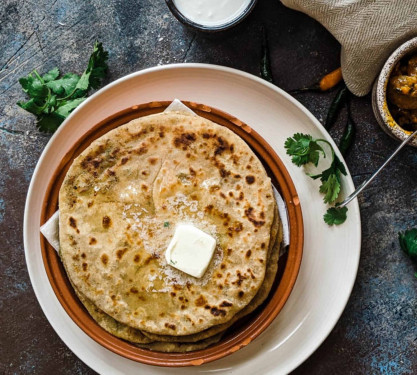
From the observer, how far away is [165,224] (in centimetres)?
247

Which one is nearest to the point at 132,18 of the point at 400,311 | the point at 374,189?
the point at 374,189

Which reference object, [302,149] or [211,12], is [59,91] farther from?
[302,149]

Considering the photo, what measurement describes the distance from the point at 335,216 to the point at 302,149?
39 centimetres

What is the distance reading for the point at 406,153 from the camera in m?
3.11

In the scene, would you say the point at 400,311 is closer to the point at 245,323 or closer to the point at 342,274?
the point at 342,274

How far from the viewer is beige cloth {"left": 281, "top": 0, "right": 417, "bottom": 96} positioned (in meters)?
2.73

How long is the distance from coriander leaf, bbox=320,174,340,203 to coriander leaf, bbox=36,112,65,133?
1477 mm

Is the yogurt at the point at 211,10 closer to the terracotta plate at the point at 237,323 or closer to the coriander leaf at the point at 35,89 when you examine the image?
the terracotta plate at the point at 237,323

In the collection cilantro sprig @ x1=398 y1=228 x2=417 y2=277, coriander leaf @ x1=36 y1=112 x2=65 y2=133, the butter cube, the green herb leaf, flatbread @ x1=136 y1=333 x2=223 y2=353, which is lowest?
cilantro sprig @ x1=398 y1=228 x2=417 y2=277

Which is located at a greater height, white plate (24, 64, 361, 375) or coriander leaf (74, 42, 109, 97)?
coriander leaf (74, 42, 109, 97)

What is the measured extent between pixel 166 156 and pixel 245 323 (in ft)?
3.01

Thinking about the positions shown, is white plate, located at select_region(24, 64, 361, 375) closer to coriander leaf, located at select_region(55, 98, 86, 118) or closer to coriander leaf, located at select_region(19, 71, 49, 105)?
coriander leaf, located at select_region(55, 98, 86, 118)

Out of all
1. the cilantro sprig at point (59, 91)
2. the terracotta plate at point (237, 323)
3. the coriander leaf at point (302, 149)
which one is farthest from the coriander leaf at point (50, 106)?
the coriander leaf at point (302, 149)

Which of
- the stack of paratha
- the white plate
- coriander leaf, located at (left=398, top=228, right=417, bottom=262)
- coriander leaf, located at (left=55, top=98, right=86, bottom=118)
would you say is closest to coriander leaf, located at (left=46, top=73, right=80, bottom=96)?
coriander leaf, located at (left=55, top=98, right=86, bottom=118)
